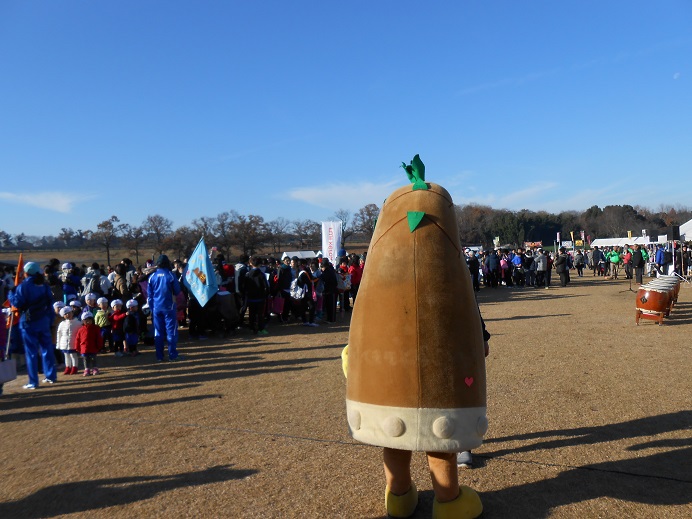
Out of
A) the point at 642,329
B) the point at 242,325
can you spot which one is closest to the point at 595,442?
the point at 642,329

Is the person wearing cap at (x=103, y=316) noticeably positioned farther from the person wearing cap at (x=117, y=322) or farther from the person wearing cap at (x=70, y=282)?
the person wearing cap at (x=70, y=282)

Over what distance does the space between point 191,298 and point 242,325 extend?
2.17 metres

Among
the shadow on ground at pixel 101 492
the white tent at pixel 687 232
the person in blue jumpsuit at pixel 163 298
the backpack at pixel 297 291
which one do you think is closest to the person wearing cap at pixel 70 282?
the person in blue jumpsuit at pixel 163 298

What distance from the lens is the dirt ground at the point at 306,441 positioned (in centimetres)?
394

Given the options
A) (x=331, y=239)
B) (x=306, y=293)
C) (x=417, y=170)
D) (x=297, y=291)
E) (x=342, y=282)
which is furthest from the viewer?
(x=331, y=239)

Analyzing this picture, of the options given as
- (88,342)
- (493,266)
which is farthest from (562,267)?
(88,342)

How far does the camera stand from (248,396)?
23.0 feet

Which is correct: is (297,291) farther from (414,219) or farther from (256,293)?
(414,219)

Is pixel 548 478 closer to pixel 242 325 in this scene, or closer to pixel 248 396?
pixel 248 396

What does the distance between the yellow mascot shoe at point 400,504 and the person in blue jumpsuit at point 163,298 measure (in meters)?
6.57

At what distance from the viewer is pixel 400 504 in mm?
3609

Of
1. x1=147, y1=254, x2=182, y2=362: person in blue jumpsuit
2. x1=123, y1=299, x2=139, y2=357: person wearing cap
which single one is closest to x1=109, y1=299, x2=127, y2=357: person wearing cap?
x1=123, y1=299, x2=139, y2=357: person wearing cap

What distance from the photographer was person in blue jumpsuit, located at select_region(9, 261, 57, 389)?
7660mm

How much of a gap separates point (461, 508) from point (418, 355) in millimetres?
1093
